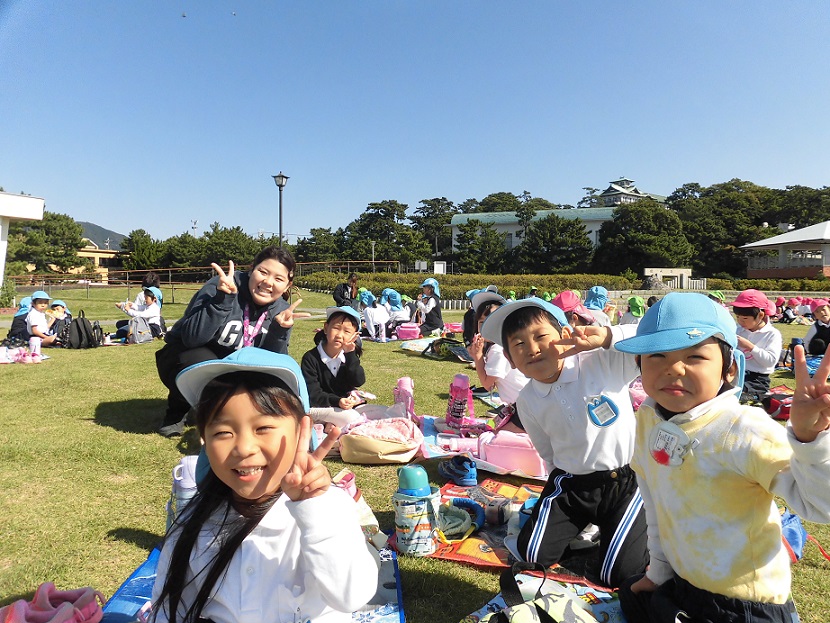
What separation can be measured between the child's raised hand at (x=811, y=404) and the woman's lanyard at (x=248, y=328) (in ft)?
13.4

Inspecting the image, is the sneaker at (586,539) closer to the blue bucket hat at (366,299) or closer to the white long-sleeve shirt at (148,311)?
the blue bucket hat at (366,299)

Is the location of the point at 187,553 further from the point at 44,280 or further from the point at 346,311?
the point at 44,280

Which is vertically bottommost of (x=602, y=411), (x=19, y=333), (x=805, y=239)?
(x=19, y=333)

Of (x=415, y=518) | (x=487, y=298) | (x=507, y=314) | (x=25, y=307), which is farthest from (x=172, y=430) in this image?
(x=25, y=307)

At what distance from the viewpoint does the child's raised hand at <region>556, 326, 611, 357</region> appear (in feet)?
8.57

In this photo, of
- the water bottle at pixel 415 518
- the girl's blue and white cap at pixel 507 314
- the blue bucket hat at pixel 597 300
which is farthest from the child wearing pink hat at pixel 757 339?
the water bottle at pixel 415 518

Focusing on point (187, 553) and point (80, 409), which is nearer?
point (187, 553)

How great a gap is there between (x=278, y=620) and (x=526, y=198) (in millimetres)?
81875

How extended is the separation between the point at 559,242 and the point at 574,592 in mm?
43839

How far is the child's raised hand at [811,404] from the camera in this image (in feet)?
4.56

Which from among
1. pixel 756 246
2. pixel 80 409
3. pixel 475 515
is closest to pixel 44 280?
pixel 80 409

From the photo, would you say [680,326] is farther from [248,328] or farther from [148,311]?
[148,311]

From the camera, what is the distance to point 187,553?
1619mm

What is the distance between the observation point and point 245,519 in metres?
1.61
